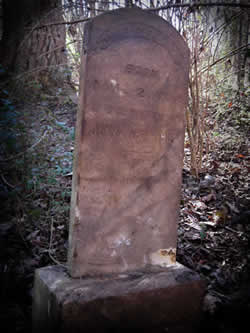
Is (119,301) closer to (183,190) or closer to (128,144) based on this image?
(128,144)

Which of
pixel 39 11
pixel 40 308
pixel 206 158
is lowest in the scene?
pixel 40 308

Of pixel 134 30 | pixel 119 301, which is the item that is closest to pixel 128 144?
pixel 134 30

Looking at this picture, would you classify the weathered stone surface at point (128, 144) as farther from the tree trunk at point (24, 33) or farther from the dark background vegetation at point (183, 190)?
the tree trunk at point (24, 33)

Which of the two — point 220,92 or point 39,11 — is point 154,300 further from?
point 39,11

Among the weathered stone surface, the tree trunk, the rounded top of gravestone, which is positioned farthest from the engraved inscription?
the tree trunk

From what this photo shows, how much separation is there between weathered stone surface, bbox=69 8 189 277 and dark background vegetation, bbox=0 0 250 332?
1.81 feet

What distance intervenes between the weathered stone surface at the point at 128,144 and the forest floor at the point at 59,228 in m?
0.41

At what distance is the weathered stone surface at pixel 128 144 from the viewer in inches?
56.6

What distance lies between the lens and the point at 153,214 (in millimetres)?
1647

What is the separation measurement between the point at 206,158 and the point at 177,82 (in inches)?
89.0

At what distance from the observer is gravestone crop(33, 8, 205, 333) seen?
1.41 metres

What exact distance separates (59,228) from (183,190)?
1455 mm

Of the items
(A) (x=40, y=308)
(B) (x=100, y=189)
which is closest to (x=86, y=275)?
(A) (x=40, y=308)

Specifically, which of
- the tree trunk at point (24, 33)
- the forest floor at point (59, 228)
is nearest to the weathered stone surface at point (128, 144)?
the forest floor at point (59, 228)
